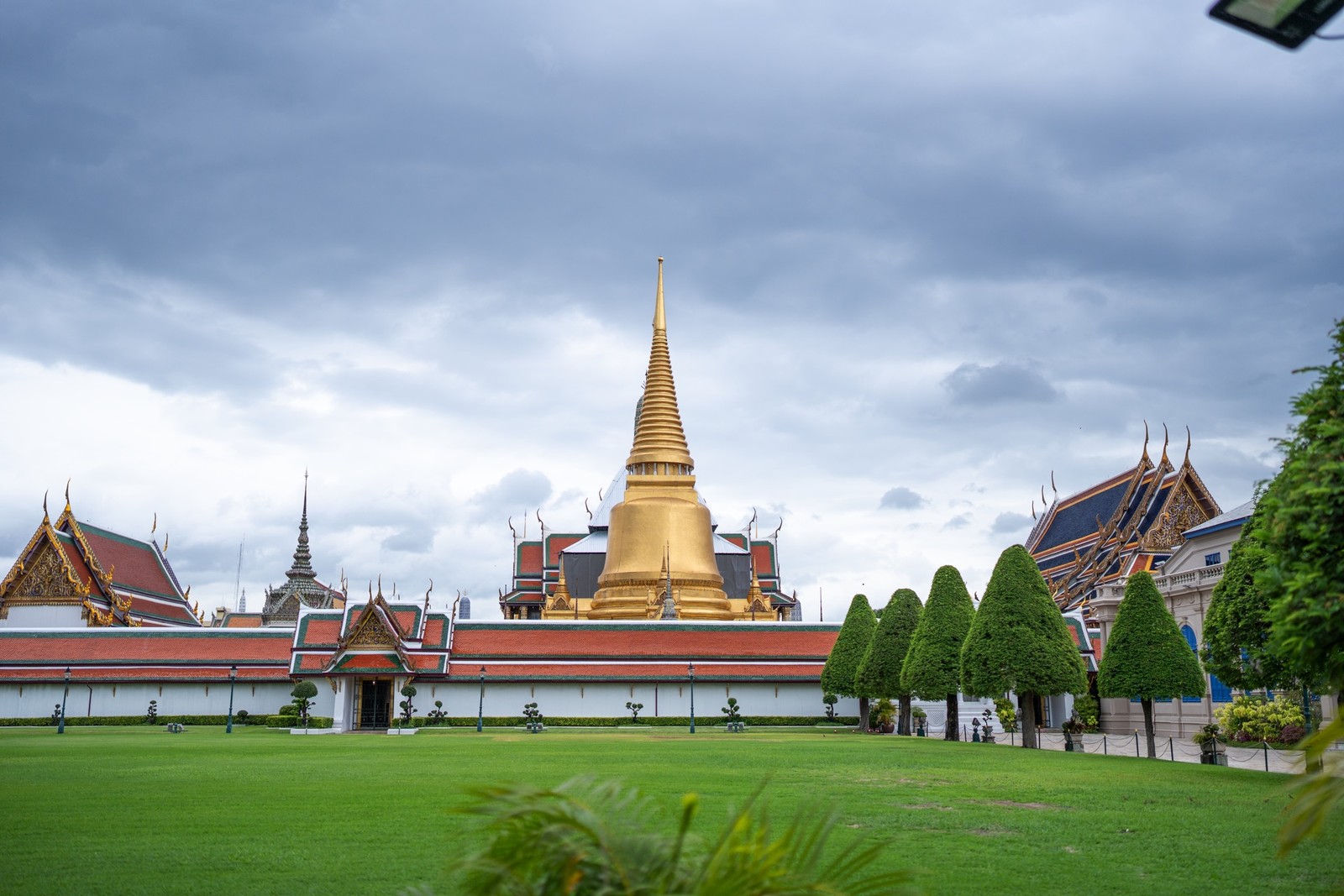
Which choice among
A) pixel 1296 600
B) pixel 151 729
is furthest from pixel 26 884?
pixel 151 729

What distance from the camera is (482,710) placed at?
1757 inches

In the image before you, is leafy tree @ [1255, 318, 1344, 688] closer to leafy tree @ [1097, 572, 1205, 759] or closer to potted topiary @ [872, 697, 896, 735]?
leafy tree @ [1097, 572, 1205, 759]

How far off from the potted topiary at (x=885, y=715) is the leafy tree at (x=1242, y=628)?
21.9 m

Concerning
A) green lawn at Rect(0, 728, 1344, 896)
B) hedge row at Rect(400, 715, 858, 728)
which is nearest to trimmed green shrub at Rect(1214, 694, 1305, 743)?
green lawn at Rect(0, 728, 1344, 896)

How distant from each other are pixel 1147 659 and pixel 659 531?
3574cm

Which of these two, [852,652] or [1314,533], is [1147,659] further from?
[1314,533]

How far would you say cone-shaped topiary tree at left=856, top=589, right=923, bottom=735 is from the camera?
128ft

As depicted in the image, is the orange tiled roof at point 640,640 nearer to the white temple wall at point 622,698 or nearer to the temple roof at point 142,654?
the white temple wall at point 622,698

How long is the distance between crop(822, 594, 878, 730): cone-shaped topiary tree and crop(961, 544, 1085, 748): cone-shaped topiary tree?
9.90 meters

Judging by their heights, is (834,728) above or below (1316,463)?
below

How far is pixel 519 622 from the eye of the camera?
48.4m

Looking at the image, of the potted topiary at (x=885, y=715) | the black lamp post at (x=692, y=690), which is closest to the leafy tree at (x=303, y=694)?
the black lamp post at (x=692, y=690)

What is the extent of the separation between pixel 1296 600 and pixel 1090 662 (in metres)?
39.3

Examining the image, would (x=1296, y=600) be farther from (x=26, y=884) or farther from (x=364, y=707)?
(x=364, y=707)
